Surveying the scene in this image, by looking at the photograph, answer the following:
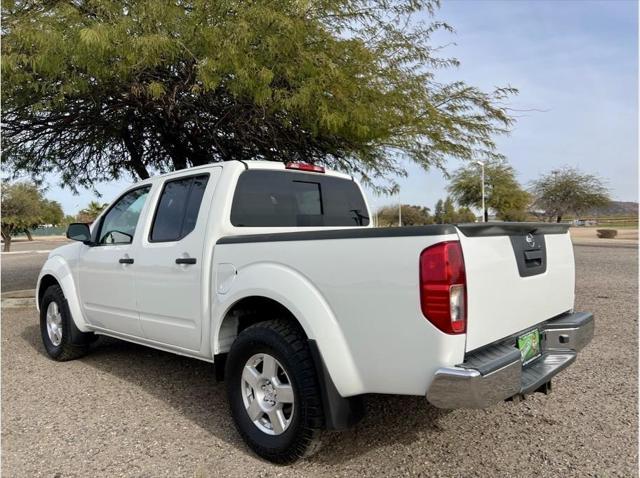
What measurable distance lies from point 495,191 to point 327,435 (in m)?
46.0

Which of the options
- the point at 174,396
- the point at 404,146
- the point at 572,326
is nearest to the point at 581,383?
the point at 572,326

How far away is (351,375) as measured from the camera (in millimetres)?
2838

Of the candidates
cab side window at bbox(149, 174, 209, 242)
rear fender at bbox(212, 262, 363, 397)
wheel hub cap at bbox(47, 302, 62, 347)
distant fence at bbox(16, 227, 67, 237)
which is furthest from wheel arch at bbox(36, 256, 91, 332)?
distant fence at bbox(16, 227, 67, 237)

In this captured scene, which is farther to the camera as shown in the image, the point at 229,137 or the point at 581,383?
the point at 229,137

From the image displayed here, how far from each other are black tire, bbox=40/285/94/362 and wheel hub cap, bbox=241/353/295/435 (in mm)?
2866

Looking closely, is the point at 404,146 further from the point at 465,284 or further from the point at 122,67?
the point at 465,284

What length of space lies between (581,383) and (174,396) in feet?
11.8

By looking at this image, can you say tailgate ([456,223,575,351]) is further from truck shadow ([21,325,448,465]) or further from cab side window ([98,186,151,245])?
cab side window ([98,186,151,245])

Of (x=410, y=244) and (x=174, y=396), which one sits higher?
(x=410, y=244)

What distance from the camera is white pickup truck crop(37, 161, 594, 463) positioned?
101 inches

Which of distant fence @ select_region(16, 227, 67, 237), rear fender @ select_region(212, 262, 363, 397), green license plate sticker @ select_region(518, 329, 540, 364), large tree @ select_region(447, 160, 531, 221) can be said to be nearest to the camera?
rear fender @ select_region(212, 262, 363, 397)

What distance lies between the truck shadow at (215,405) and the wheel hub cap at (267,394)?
0.29 metres

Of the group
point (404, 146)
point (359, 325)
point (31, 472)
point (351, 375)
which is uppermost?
point (404, 146)

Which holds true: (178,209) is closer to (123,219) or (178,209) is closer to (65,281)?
(123,219)
